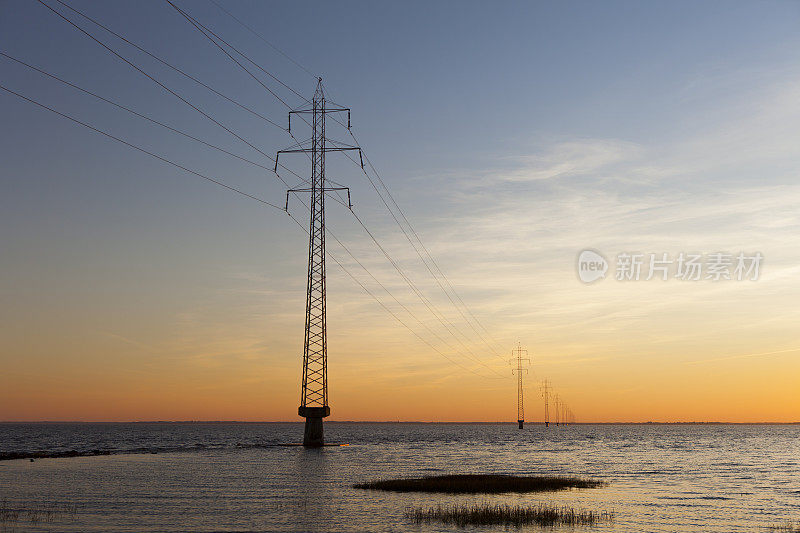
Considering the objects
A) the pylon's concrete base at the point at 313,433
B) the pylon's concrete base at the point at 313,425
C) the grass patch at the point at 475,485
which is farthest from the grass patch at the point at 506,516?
the pylon's concrete base at the point at 313,433

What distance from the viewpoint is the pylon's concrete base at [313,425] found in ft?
350

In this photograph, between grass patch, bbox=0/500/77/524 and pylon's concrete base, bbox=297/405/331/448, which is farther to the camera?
pylon's concrete base, bbox=297/405/331/448

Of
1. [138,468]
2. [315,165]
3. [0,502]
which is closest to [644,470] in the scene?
[315,165]

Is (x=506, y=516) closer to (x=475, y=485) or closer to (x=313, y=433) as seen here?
(x=475, y=485)

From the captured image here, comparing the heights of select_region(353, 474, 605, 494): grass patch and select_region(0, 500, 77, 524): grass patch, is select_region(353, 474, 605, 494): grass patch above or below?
below

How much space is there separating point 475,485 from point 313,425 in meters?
55.2

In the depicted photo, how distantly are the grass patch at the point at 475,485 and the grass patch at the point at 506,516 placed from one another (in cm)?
1267

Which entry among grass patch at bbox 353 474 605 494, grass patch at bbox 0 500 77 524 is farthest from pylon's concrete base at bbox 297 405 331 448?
grass patch at bbox 0 500 77 524

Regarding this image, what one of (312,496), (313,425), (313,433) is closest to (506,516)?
(312,496)

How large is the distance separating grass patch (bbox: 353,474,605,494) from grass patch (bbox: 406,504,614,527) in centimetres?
1267

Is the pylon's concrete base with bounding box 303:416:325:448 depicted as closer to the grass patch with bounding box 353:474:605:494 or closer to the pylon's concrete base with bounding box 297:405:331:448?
the pylon's concrete base with bounding box 297:405:331:448

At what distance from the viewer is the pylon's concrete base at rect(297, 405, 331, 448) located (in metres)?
107

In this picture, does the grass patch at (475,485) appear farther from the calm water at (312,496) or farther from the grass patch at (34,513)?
the grass patch at (34,513)

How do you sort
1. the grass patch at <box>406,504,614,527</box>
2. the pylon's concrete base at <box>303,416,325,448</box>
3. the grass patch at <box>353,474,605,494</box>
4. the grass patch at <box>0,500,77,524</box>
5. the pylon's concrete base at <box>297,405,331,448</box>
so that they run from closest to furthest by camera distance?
the grass patch at <box>0,500,77,524</box>
the grass patch at <box>406,504,614,527</box>
the grass patch at <box>353,474,605,494</box>
the pylon's concrete base at <box>297,405,331,448</box>
the pylon's concrete base at <box>303,416,325,448</box>
